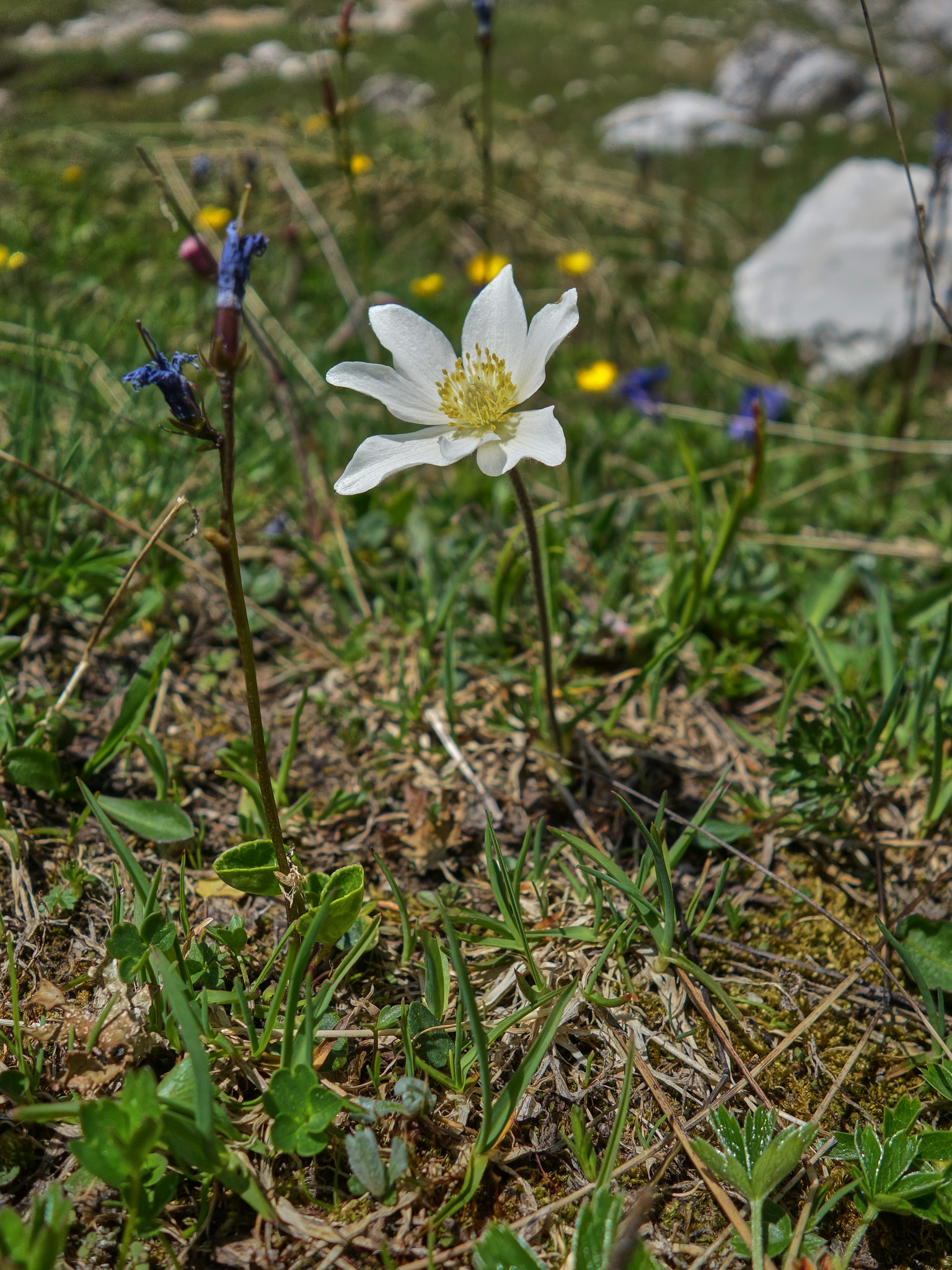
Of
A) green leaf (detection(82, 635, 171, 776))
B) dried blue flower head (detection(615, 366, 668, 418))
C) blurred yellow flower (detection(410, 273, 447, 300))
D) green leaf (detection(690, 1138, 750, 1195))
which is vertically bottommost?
green leaf (detection(690, 1138, 750, 1195))

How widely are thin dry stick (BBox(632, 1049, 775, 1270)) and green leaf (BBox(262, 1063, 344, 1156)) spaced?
0.51 meters

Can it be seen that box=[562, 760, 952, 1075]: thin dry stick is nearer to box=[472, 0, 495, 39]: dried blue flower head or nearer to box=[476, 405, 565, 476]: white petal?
box=[476, 405, 565, 476]: white petal

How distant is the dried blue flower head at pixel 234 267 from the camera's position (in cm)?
130

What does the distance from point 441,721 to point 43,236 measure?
160 inches

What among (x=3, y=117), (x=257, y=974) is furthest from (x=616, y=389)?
(x=3, y=117)

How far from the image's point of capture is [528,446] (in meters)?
1.57

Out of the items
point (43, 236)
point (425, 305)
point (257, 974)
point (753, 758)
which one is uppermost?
point (43, 236)

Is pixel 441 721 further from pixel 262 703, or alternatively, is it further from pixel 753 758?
pixel 753 758

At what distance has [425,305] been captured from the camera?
4.48 meters

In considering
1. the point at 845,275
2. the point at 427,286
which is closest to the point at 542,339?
the point at 427,286

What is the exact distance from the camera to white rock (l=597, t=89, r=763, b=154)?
681 centimetres

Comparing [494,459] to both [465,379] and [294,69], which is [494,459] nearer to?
[465,379]

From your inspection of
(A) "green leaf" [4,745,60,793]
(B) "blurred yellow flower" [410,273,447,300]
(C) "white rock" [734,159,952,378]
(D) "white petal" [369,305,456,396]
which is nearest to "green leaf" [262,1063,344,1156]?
(A) "green leaf" [4,745,60,793]

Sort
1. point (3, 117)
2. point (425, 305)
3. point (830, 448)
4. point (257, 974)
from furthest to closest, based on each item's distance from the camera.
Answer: point (3, 117), point (425, 305), point (830, 448), point (257, 974)
